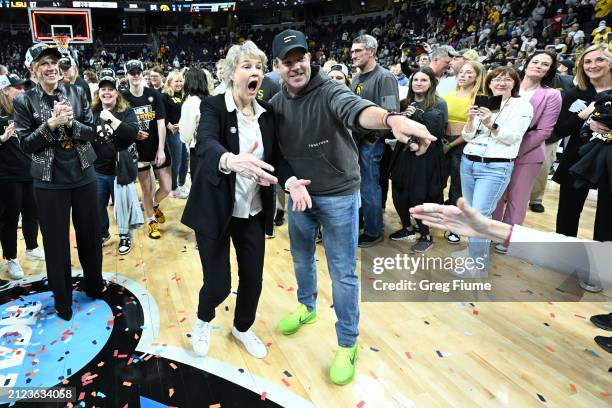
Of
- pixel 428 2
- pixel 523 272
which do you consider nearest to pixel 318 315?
pixel 523 272

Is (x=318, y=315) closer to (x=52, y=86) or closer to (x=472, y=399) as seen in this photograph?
(x=472, y=399)

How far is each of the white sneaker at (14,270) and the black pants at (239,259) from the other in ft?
6.35

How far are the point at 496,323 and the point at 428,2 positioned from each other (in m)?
18.9

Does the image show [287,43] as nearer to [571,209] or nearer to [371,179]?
[371,179]

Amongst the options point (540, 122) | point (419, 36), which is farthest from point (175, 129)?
point (419, 36)

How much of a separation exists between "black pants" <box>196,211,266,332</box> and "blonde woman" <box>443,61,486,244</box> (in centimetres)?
205

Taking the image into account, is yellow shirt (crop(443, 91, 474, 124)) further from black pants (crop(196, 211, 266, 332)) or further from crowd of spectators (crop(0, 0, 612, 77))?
black pants (crop(196, 211, 266, 332))

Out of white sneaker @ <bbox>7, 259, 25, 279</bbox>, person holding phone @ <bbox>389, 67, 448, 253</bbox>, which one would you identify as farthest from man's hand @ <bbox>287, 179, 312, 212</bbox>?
white sneaker @ <bbox>7, 259, 25, 279</bbox>

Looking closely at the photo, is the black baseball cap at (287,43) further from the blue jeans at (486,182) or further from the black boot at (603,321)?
the black boot at (603,321)

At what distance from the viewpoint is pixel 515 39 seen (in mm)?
10977

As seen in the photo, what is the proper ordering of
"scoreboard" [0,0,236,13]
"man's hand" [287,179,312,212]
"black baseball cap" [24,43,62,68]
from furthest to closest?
1. "scoreboard" [0,0,236,13]
2. "black baseball cap" [24,43,62,68]
3. "man's hand" [287,179,312,212]

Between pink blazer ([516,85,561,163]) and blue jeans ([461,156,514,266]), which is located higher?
pink blazer ([516,85,561,163])

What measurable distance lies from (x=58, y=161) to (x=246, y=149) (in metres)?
1.29

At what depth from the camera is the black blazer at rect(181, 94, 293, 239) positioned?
74.9 inches
